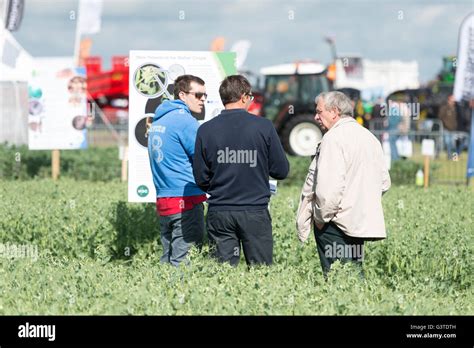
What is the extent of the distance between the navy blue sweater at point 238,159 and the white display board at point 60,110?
35.6 ft

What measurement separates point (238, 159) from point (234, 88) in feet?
1.78

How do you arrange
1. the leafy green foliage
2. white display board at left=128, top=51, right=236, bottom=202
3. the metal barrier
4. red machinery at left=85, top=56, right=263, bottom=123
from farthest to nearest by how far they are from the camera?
red machinery at left=85, top=56, right=263, bottom=123 → the metal barrier → the leafy green foliage → white display board at left=128, top=51, right=236, bottom=202

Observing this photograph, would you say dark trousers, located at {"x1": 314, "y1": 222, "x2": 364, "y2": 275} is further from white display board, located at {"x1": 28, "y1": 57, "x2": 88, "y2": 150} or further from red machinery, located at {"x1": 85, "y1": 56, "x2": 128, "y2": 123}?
red machinery, located at {"x1": 85, "y1": 56, "x2": 128, "y2": 123}

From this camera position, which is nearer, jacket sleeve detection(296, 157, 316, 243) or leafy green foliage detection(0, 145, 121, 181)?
jacket sleeve detection(296, 157, 316, 243)

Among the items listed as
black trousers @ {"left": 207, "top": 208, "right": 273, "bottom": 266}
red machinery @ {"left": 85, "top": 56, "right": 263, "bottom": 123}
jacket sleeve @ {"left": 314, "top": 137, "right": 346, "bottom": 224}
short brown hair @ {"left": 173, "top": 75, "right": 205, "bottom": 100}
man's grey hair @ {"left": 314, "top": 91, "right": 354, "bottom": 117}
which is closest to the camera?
jacket sleeve @ {"left": 314, "top": 137, "right": 346, "bottom": 224}

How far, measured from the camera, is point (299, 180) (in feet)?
67.4

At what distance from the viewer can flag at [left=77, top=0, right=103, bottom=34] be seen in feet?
87.9

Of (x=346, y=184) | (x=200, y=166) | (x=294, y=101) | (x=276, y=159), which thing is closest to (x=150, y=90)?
(x=200, y=166)

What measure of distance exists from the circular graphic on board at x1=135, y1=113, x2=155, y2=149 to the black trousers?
2272 mm

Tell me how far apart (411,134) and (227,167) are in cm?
1959

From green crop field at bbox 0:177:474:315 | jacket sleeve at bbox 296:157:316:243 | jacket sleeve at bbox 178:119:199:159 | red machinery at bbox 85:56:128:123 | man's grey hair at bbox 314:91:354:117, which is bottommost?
green crop field at bbox 0:177:474:315

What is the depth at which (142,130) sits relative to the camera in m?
9.45

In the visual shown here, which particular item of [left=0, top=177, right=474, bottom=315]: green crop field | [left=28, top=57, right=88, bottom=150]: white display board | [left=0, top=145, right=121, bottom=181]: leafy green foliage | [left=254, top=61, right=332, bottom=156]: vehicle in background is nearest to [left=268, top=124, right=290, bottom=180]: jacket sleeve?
[left=0, top=177, right=474, bottom=315]: green crop field

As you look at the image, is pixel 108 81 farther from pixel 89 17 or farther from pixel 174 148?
pixel 174 148
